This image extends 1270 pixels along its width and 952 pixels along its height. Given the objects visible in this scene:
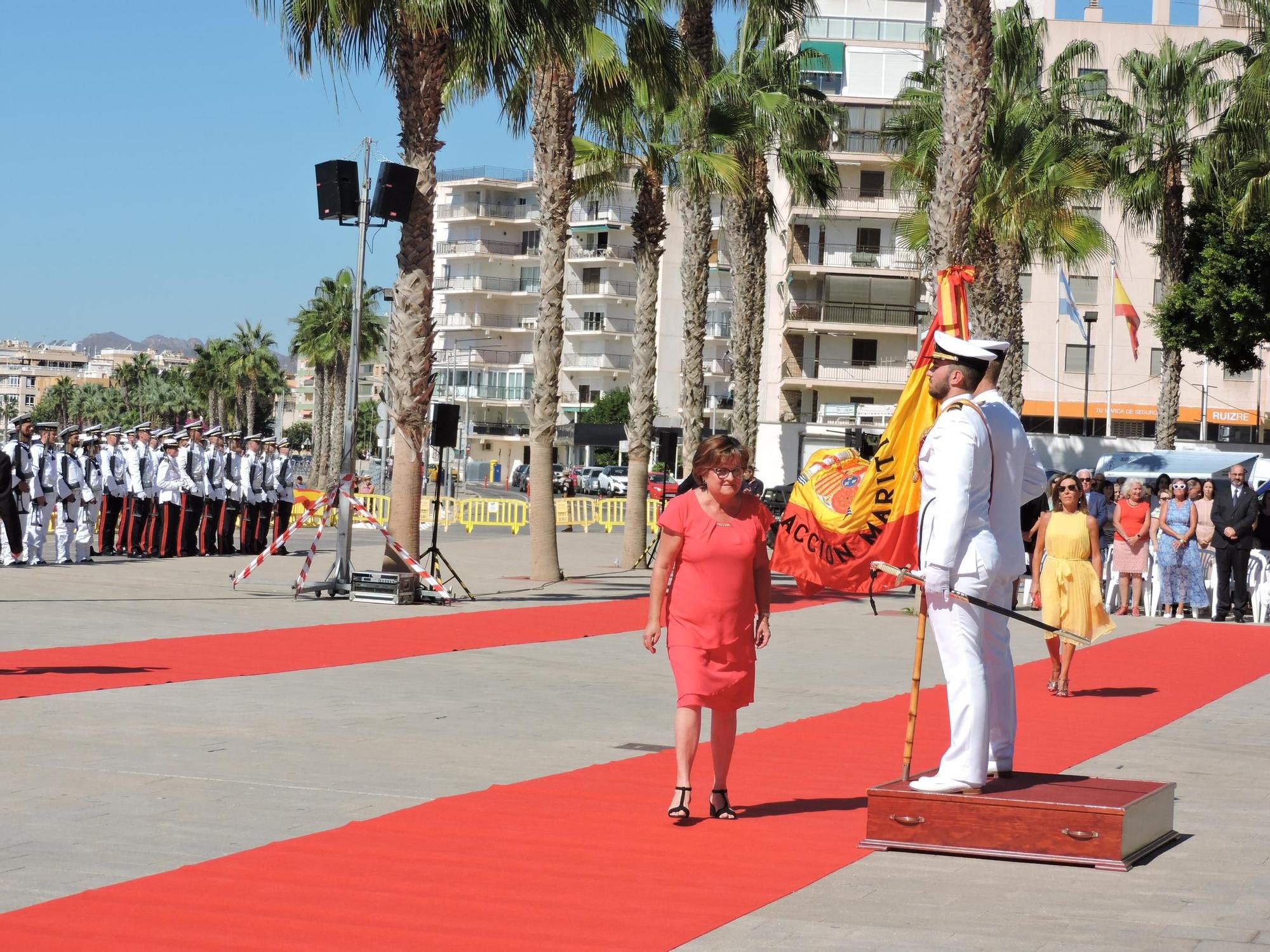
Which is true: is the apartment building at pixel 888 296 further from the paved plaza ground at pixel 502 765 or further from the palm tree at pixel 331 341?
the paved plaza ground at pixel 502 765

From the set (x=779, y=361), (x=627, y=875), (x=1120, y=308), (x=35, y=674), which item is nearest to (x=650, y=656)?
(x=35, y=674)

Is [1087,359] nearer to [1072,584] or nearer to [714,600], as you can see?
[1072,584]

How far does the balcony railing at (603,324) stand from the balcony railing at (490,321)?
6.26 meters

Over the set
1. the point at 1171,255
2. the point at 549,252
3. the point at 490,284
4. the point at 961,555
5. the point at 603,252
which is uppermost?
the point at 603,252

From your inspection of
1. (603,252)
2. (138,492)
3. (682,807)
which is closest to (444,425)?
(138,492)

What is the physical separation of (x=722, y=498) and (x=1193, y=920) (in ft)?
9.43

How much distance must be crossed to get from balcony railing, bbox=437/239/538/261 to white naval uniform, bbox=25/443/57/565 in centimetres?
9238

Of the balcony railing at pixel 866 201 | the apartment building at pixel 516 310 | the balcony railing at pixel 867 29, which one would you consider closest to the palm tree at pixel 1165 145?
the balcony railing at pixel 866 201

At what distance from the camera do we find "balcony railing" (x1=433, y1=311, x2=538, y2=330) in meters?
116

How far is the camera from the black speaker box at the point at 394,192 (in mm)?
18547

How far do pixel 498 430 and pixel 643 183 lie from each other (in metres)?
88.5

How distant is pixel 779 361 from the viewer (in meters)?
78.4

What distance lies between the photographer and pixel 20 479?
22.9m

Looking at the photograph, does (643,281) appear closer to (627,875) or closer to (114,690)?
(114,690)
